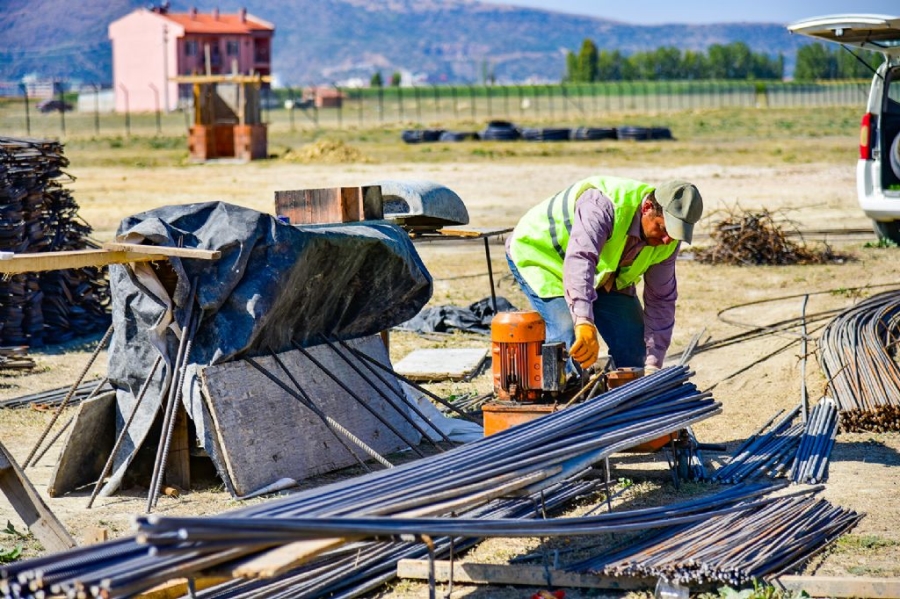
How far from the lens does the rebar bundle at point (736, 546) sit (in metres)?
4.88

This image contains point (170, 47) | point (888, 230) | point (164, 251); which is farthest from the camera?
point (170, 47)

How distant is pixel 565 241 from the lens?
693 cm

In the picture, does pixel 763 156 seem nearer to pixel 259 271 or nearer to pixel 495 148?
pixel 495 148

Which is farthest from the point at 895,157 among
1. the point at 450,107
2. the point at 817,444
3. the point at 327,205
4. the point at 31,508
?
the point at 450,107

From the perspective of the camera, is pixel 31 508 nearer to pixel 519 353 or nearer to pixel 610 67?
pixel 519 353

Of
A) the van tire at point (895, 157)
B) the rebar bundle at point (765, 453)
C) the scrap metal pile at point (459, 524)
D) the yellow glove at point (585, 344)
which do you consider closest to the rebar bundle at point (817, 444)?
the rebar bundle at point (765, 453)

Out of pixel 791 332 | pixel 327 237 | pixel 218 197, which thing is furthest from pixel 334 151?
pixel 327 237

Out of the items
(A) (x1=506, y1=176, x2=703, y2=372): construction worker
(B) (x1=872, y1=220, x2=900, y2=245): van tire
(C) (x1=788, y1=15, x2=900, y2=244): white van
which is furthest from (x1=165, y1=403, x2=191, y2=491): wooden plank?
(B) (x1=872, y1=220, x2=900, y2=245): van tire

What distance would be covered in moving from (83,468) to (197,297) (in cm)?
128

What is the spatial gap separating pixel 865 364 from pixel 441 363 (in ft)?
11.0

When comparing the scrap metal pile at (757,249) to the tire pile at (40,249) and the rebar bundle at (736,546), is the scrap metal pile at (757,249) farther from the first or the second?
the rebar bundle at (736,546)

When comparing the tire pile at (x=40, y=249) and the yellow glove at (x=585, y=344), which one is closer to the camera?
the yellow glove at (x=585, y=344)

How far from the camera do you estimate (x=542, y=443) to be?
548 cm

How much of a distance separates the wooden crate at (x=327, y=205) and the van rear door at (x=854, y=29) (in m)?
5.75
